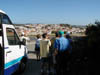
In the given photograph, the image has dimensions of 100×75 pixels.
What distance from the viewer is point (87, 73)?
572cm

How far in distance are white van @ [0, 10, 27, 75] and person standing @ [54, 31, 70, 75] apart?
56.3 inches

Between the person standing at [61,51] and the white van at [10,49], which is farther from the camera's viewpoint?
the person standing at [61,51]

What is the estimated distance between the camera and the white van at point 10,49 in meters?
4.84

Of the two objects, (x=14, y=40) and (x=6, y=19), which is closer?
(x=6, y=19)

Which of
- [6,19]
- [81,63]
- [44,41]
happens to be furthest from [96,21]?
[6,19]

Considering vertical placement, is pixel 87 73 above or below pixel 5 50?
below

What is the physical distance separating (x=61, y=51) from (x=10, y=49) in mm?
Answer: 1654

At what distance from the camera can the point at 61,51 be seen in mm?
5367

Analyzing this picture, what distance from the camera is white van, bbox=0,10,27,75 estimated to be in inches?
191

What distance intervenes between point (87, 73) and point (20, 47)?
2.64 metres

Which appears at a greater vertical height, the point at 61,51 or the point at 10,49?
the point at 10,49

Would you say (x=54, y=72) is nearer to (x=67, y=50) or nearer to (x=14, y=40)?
(x=67, y=50)

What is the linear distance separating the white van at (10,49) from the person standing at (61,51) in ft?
4.69

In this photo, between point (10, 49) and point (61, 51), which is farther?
point (61, 51)
